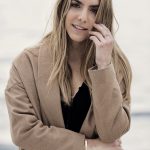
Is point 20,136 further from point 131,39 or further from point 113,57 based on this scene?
point 131,39

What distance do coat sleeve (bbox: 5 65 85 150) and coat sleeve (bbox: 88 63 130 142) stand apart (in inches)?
3.7

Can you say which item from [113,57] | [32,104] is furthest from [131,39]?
[32,104]

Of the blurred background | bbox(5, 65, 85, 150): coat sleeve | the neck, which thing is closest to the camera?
bbox(5, 65, 85, 150): coat sleeve

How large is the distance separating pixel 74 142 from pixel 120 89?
30 centimetres

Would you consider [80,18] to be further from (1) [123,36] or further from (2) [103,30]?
(1) [123,36]

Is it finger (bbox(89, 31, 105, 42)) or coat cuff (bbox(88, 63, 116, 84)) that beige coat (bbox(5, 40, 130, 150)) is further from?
finger (bbox(89, 31, 105, 42))

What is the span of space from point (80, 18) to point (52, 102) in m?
0.34

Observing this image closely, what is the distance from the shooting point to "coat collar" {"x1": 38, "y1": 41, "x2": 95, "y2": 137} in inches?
80.0

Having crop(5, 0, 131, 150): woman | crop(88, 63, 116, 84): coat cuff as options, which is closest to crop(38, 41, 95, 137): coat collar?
crop(5, 0, 131, 150): woman

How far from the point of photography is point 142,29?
3797 mm

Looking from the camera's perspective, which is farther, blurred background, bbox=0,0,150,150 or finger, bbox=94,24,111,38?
blurred background, bbox=0,0,150,150

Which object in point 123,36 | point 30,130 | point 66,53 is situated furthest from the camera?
point 123,36

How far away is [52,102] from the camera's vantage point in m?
2.04

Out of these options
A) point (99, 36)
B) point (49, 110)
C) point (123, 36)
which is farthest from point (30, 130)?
point (123, 36)
